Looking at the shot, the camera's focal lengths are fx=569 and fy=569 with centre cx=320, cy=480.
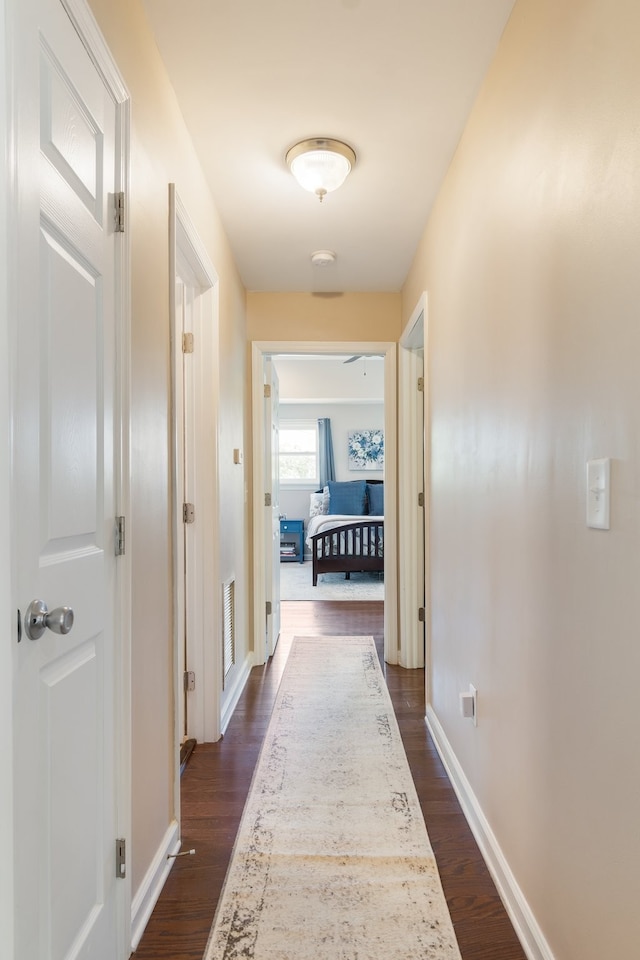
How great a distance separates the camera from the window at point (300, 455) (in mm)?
8672

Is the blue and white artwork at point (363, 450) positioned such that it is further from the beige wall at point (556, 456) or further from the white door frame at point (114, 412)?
the white door frame at point (114, 412)

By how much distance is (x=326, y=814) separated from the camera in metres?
1.97

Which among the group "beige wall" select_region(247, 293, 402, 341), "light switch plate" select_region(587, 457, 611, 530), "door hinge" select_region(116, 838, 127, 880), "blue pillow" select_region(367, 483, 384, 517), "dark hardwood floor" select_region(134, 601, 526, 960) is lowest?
"dark hardwood floor" select_region(134, 601, 526, 960)

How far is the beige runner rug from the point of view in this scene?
141cm

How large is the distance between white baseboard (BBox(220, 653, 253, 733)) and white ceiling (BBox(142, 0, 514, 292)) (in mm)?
2366

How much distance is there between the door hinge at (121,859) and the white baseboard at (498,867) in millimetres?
976

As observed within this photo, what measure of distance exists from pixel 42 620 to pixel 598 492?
1.00 m

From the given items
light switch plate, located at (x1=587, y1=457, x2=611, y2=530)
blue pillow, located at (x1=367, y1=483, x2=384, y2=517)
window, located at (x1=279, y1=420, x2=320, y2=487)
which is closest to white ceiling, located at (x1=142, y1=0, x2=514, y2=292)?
light switch plate, located at (x1=587, y1=457, x2=611, y2=530)

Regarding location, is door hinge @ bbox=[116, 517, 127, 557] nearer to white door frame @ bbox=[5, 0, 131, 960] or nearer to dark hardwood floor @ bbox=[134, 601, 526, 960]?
white door frame @ bbox=[5, 0, 131, 960]

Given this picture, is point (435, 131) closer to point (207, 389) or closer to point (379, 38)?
point (379, 38)

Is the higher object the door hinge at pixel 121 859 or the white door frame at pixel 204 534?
the white door frame at pixel 204 534

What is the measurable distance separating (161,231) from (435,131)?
3.60 feet

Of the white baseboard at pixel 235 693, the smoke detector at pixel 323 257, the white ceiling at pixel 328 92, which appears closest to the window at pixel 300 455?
the white baseboard at pixel 235 693

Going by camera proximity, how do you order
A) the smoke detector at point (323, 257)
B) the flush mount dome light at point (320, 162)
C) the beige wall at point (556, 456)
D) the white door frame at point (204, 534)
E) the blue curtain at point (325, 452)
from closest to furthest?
the beige wall at point (556, 456) < the flush mount dome light at point (320, 162) < the white door frame at point (204, 534) < the smoke detector at point (323, 257) < the blue curtain at point (325, 452)
